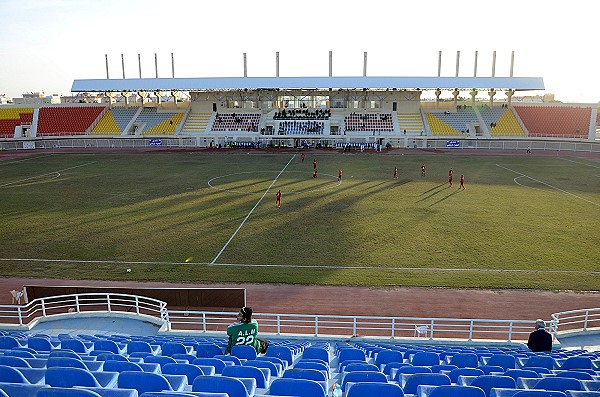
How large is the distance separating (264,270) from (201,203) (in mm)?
12616

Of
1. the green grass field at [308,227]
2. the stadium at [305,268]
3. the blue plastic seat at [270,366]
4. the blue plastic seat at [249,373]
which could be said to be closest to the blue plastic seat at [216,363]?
the stadium at [305,268]

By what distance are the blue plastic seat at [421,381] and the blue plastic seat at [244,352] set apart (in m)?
2.91

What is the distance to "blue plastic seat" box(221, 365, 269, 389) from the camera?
20.0 ft

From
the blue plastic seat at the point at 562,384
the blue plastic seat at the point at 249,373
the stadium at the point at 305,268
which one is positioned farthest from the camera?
the stadium at the point at 305,268

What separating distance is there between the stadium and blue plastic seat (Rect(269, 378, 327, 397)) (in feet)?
0.06

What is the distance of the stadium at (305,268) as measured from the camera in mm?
6617

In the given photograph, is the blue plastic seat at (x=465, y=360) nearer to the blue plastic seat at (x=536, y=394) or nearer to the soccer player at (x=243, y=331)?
the blue plastic seat at (x=536, y=394)

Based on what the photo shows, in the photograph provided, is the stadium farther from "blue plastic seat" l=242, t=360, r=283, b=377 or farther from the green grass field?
the green grass field

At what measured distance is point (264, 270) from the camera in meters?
18.6

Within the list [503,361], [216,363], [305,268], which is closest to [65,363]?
[216,363]

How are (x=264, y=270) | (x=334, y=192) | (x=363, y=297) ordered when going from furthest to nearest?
(x=334, y=192) → (x=264, y=270) → (x=363, y=297)

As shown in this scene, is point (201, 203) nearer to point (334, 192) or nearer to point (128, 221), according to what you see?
point (128, 221)

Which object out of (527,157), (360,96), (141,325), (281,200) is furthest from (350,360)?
(360,96)

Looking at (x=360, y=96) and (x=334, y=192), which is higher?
(x=360, y=96)
